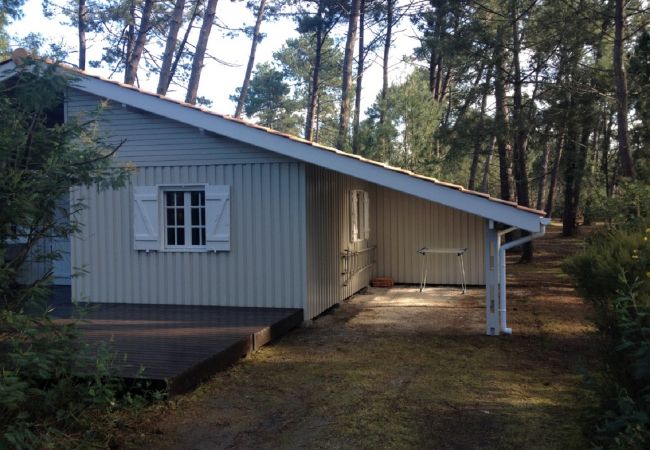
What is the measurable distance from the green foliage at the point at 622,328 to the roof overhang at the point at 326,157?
1046mm

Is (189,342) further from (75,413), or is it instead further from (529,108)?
(529,108)

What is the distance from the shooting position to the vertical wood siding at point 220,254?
8039mm

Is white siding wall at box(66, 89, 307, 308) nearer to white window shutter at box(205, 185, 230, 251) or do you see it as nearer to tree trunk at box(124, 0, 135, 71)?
white window shutter at box(205, 185, 230, 251)

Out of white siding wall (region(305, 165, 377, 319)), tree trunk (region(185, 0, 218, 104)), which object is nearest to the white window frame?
white siding wall (region(305, 165, 377, 319))

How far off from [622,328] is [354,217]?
23.6 feet

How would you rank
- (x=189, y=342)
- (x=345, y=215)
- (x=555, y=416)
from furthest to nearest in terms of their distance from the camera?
(x=345, y=215), (x=189, y=342), (x=555, y=416)

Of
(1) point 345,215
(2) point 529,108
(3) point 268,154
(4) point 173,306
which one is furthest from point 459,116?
(4) point 173,306

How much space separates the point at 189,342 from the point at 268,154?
300 centimetres

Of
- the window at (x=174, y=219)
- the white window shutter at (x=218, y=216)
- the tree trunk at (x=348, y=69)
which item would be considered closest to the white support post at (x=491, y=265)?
the white window shutter at (x=218, y=216)

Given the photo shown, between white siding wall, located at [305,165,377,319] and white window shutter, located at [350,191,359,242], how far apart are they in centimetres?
15

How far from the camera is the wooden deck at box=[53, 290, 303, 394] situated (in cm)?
515

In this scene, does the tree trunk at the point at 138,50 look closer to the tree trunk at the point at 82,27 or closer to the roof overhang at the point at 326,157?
the tree trunk at the point at 82,27

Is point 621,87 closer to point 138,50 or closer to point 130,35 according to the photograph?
point 138,50

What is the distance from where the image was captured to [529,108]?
14023 mm
